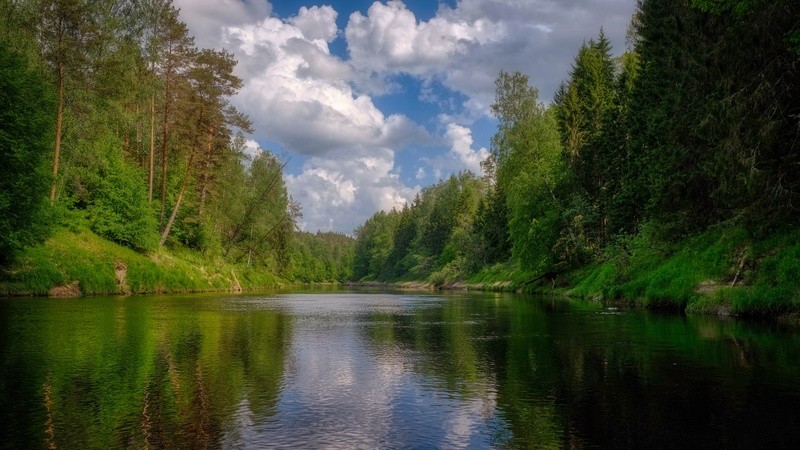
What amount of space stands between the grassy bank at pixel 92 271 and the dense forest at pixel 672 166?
30.3 meters

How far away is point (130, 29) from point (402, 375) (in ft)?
155

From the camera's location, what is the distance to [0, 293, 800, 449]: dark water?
635cm

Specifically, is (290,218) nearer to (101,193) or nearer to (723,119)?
(101,193)

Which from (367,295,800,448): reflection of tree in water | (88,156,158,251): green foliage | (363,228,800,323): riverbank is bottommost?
(367,295,800,448): reflection of tree in water

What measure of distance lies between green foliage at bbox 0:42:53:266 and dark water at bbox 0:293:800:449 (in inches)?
613

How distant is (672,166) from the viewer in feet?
96.9

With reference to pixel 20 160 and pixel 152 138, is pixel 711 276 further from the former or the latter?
pixel 152 138

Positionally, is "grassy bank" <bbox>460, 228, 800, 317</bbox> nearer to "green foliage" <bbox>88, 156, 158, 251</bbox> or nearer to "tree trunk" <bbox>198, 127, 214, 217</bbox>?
"green foliage" <bbox>88, 156, 158, 251</bbox>

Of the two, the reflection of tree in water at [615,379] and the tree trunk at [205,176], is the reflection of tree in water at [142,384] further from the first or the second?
the tree trunk at [205,176]

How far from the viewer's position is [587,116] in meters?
61.2

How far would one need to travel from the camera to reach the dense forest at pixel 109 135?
3114 cm

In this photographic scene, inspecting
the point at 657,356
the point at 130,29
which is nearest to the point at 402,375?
the point at 657,356

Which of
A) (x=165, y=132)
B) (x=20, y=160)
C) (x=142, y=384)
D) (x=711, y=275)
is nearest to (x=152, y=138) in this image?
(x=165, y=132)

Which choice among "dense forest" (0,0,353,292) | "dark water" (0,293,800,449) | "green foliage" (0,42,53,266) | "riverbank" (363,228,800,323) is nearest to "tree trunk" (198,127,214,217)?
"dense forest" (0,0,353,292)
